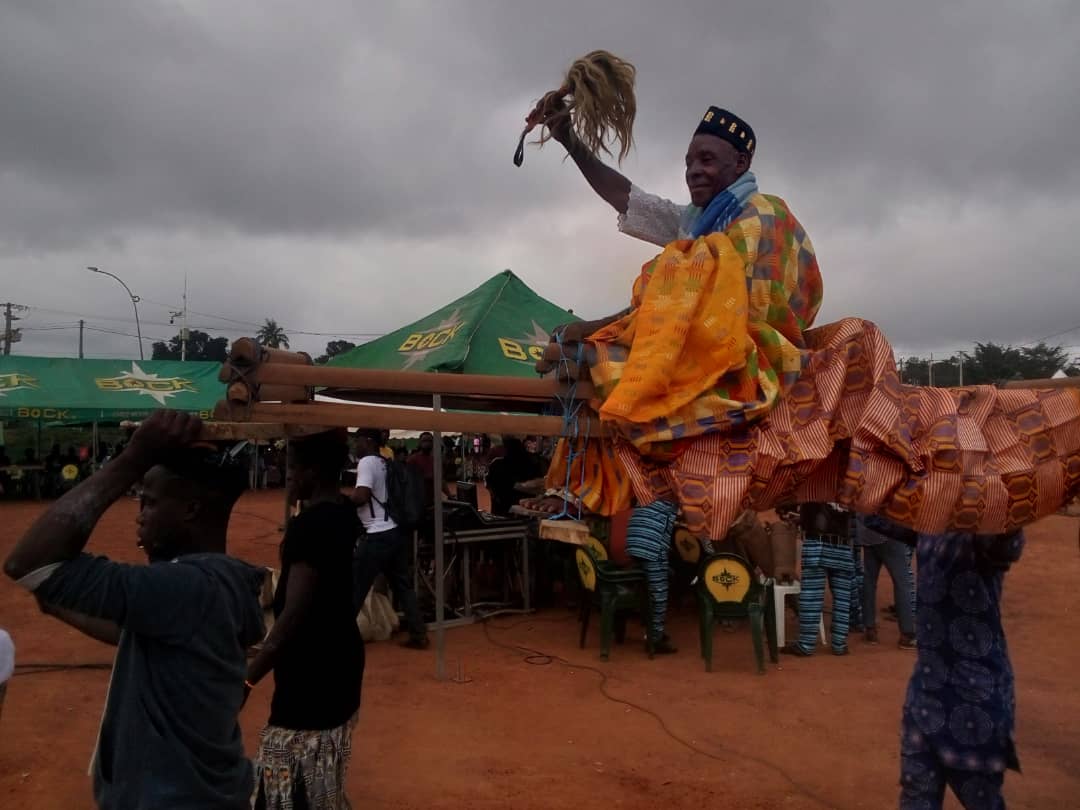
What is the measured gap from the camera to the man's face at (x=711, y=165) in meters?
2.76

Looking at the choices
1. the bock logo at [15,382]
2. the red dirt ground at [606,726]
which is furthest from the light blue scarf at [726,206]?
the bock logo at [15,382]

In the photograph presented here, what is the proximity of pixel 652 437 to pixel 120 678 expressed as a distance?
1.59 m

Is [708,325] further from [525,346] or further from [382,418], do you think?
[525,346]

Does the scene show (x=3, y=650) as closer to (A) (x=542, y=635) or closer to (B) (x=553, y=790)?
(B) (x=553, y=790)

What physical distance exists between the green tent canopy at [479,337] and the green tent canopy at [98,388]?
1012 cm

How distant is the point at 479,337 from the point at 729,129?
6135 millimetres

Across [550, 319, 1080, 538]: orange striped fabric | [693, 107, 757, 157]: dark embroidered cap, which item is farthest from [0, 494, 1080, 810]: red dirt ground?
[693, 107, 757, 157]: dark embroidered cap

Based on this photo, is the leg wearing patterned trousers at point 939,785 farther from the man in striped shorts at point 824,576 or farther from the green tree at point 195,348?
the green tree at point 195,348

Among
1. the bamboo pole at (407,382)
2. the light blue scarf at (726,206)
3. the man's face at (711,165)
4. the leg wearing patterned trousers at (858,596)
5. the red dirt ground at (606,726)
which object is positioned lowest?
the red dirt ground at (606,726)

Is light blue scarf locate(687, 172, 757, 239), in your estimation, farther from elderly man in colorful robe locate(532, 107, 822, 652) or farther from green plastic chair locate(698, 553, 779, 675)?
green plastic chair locate(698, 553, 779, 675)

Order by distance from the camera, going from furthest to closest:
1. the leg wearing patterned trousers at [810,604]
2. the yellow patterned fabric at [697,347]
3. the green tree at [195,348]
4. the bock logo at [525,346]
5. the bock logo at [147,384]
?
the green tree at [195,348] → the bock logo at [147,384] → the bock logo at [525,346] → the leg wearing patterned trousers at [810,604] → the yellow patterned fabric at [697,347]

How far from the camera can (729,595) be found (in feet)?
23.0

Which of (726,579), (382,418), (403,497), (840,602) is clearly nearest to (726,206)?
(382,418)

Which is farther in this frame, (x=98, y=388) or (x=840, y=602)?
(x=98, y=388)
